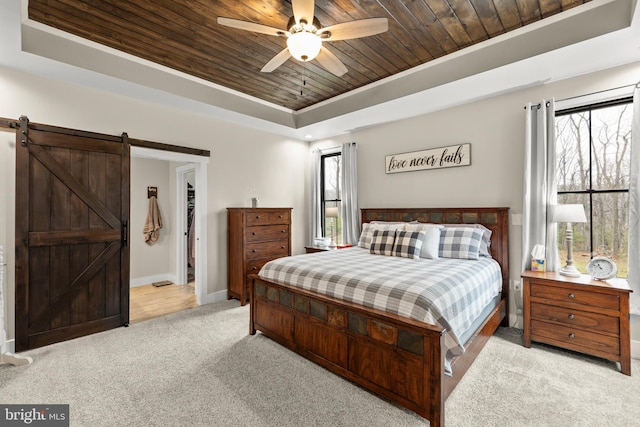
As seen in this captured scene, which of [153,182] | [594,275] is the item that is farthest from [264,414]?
[153,182]

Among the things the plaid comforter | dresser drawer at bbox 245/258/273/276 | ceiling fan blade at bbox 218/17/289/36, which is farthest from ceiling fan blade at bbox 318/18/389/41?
dresser drawer at bbox 245/258/273/276

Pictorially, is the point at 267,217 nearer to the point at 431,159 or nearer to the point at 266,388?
the point at 431,159

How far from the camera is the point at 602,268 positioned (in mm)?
2668

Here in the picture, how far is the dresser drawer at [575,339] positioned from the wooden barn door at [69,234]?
4.39 meters

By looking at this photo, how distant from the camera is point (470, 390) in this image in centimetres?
216

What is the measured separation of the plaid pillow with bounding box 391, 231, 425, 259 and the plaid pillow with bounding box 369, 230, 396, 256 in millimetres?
68

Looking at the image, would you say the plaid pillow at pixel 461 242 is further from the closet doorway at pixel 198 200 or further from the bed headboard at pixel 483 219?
the closet doorway at pixel 198 200

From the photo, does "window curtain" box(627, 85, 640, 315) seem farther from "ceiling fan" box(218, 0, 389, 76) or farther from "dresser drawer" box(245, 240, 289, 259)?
"dresser drawer" box(245, 240, 289, 259)

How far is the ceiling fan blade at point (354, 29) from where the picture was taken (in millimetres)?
2105

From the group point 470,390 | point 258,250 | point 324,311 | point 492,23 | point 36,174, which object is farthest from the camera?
point 258,250

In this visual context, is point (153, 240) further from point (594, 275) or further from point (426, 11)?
point (594, 275)

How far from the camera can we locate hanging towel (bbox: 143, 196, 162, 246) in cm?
537

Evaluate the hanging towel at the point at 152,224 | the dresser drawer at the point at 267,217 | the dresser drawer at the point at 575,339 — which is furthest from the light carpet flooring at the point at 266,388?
the hanging towel at the point at 152,224

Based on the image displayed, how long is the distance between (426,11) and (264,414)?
329cm
